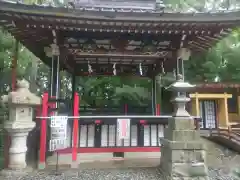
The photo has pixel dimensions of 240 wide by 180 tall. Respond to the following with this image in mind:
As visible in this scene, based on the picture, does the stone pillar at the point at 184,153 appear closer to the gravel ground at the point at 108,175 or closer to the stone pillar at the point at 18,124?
the gravel ground at the point at 108,175

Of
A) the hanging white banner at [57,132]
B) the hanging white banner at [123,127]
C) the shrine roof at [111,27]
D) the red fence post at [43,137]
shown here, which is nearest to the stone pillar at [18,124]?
the red fence post at [43,137]

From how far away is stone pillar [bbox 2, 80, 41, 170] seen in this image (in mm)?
5359

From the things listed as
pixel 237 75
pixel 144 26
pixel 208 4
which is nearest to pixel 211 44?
pixel 144 26

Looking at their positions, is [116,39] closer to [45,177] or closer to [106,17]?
[106,17]

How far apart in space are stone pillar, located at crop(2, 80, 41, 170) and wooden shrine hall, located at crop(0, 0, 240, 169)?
2.13 feet

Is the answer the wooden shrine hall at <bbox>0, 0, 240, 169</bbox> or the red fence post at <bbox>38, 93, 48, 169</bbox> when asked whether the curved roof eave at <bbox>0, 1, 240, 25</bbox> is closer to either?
the wooden shrine hall at <bbox>0, 0, 240, 169</bbox>

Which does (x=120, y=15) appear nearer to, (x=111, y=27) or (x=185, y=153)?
(x=111, y=27)

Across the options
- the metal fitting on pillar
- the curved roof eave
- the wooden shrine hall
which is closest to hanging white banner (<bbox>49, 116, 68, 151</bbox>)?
the wooden shrine hall

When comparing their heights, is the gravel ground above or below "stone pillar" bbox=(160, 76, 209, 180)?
below

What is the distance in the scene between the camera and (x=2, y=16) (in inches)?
212

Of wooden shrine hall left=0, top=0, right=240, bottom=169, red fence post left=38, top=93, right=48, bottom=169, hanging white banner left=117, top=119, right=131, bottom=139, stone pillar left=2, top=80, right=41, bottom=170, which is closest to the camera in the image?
stone pillar left=2, top=80, right=41, bottom=170

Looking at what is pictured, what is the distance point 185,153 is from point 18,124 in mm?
4052

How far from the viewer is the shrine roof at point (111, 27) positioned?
544 cm

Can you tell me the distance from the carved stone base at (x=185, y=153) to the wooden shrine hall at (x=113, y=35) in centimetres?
121
